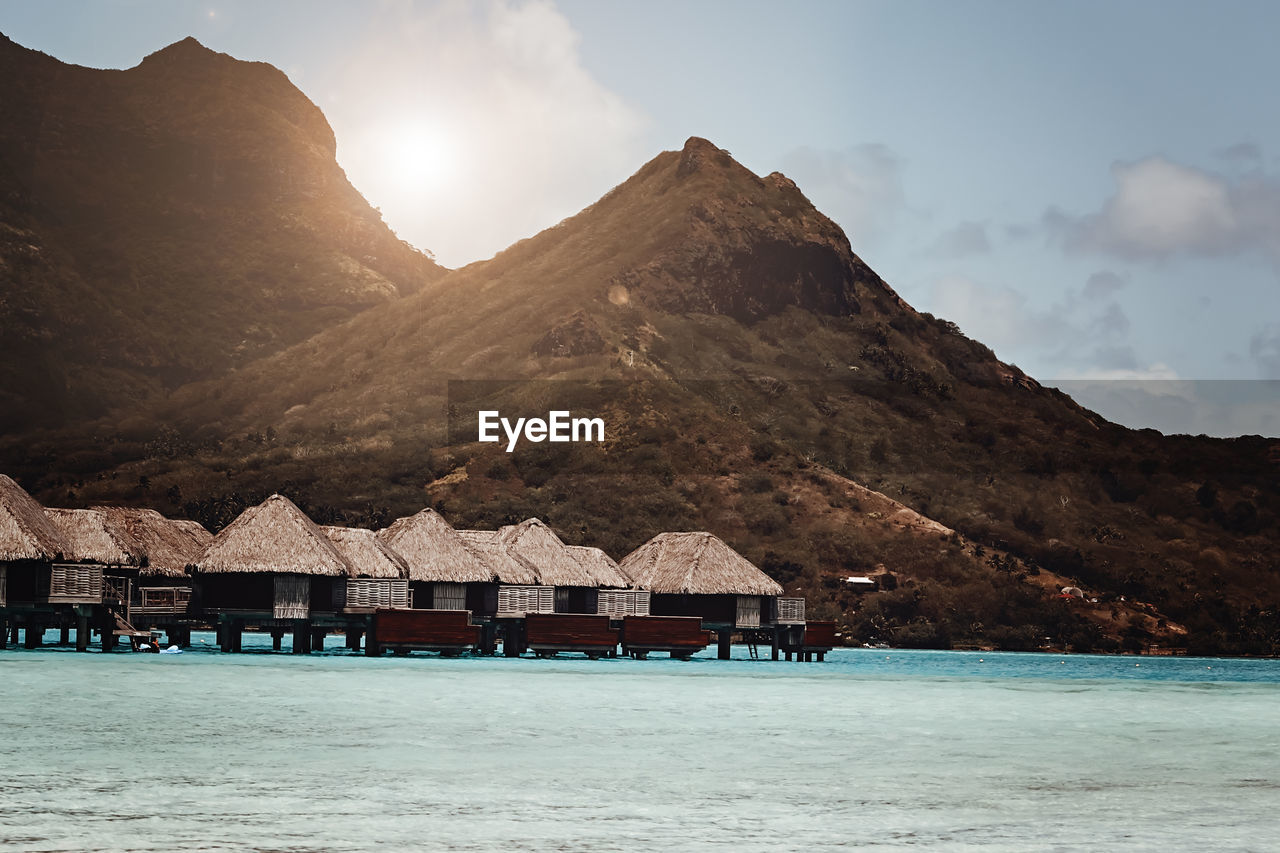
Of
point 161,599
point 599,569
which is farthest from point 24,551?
point 599,569

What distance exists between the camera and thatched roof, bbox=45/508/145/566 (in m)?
59.3

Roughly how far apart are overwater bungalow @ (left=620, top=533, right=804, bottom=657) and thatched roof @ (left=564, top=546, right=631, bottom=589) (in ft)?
3.26

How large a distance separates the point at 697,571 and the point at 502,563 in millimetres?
8980

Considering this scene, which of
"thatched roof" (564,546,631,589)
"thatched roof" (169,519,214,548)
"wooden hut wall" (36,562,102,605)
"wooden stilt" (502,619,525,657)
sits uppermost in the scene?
"thatched roof" (169,519,214,548)

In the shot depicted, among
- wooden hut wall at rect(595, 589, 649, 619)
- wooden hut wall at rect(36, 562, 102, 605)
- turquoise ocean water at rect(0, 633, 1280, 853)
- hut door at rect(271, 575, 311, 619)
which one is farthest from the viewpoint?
wooden hut wall at rect(595, 589, 649, 619)

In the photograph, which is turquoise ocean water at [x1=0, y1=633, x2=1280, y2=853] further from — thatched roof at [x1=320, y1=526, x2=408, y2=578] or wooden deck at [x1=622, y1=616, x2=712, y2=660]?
wooden deck at [x1=622, y1=616, x2=712, y2=660]

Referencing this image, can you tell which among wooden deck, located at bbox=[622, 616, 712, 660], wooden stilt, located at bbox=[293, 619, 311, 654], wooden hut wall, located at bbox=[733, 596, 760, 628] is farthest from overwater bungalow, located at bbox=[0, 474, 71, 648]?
wooden hut wall, located at bbox=[733, 596, 760, 628]

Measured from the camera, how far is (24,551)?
175 feet

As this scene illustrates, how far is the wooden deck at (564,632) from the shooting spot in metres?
64.0

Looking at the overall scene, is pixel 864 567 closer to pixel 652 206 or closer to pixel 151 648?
pixel 151 648

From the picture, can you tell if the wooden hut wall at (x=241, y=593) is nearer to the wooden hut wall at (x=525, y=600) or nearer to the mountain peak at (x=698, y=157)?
the wooden hut wall at (x=525, y=600)

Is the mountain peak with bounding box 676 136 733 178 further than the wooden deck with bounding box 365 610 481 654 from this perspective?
Yes

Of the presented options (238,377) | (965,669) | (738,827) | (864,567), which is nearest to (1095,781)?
(738,827)

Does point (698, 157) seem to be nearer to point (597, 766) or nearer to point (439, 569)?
point (439, 569)
